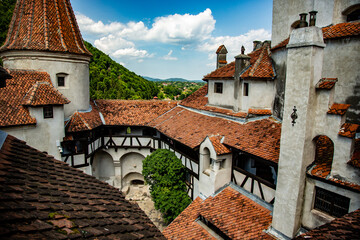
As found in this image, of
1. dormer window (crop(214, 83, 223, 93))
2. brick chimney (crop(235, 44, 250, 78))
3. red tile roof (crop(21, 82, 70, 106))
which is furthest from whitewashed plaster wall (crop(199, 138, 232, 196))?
red tile roof (crop(21, 82, 70, 106))

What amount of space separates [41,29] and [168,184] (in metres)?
13.0

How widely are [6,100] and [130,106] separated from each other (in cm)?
925

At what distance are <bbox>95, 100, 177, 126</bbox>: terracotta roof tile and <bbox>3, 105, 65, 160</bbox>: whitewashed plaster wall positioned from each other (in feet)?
15.0

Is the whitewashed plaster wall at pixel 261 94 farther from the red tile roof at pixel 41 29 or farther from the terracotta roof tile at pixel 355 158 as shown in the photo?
the red tile roof at pixel 41 29

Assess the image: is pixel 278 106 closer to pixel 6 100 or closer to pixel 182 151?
pixel 182 151

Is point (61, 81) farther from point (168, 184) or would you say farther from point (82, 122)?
point (168, 184)

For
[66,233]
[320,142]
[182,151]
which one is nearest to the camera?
[66,233]

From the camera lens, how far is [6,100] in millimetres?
13383

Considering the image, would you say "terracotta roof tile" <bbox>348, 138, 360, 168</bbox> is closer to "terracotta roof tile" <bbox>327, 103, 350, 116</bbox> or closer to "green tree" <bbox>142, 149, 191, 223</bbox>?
"terracotta roof tile" <bbox>327, 103, 350, 116</bbox>

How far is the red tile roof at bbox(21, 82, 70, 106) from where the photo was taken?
1356 centimetres

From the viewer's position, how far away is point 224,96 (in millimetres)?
15820

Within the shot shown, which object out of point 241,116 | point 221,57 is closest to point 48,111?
point 241,116

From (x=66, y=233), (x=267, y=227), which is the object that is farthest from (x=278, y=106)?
(x=66, y=233)

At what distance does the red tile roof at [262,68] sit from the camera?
1250cm
